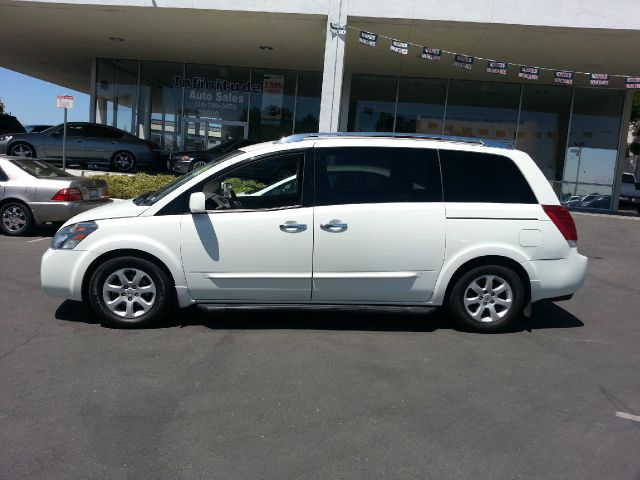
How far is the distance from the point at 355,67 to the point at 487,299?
1537 cm

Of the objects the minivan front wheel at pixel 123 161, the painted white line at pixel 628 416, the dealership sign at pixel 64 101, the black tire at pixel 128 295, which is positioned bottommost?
the painted white line at pixel 628 416

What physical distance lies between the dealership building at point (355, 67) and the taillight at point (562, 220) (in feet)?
28.4

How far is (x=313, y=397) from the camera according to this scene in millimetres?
4055

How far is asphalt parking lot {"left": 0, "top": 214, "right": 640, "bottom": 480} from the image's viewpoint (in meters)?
3.23

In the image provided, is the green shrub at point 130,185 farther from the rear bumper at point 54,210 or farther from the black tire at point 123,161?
the black tire at point 123,161

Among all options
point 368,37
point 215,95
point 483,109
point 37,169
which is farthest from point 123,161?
point 483,109

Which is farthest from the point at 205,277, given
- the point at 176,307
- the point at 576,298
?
the point at 576,298

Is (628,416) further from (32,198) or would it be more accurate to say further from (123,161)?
(123,161)

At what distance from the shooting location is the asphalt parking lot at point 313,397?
3227mm

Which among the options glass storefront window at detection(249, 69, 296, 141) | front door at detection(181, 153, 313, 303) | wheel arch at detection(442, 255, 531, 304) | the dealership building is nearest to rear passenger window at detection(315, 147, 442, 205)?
front door at detection(181, 153, 313, 303)

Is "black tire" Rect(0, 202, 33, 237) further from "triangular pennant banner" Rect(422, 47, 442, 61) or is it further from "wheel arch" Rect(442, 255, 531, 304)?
"triangular pennant banner" Rect(422, 47, 442, 61)

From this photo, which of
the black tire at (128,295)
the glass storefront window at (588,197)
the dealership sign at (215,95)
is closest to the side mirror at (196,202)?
the black tire at (128,295)

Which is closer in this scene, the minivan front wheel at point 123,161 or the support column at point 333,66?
the support column at point 333,66

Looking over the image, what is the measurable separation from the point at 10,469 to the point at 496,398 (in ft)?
10.1
